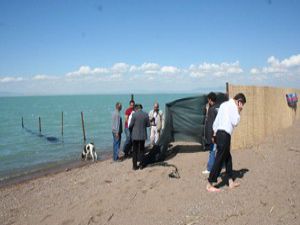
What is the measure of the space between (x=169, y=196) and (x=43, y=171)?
794 cm

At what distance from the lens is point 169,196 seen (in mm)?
5777

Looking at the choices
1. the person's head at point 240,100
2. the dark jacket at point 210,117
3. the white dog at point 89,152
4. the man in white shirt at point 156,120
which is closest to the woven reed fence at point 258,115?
the dark jacket at point 210,117

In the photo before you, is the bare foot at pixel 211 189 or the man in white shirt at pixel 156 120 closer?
the bare foot at pixel 211 189

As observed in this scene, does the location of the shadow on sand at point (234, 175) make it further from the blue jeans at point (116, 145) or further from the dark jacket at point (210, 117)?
the blue jeans at point (116, 145)

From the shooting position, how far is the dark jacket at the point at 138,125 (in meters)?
7.94

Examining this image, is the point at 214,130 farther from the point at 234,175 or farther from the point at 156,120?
the point at 156,120

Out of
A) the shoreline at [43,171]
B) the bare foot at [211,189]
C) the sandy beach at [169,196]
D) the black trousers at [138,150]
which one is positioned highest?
the black trousers at [138,150]

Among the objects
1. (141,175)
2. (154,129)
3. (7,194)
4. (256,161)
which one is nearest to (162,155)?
(154,129)

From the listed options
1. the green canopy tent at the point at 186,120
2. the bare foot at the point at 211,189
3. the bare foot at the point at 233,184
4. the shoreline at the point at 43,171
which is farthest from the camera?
the shoreline at the point at 43,171

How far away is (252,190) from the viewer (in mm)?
5633

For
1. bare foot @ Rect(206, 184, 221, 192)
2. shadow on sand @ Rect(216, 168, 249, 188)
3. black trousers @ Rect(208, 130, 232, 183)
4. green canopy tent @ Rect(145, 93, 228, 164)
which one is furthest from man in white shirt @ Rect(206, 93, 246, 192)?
green canopy tent @ Rect(145, 93, 228, 164)

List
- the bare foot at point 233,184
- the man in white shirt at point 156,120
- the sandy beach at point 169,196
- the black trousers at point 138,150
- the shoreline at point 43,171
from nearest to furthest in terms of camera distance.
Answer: the sandy beach at point 169,196 < the bare foot at point 233,184 < the black trousers at point 138,150 < the man in white shirt at point 156,120 < the shoreline at point 43,171

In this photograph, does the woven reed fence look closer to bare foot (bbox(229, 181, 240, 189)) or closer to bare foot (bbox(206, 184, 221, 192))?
bare foot (bbox(229, 181, 240, 189))

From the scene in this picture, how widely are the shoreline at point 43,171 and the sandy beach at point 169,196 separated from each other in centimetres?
178
